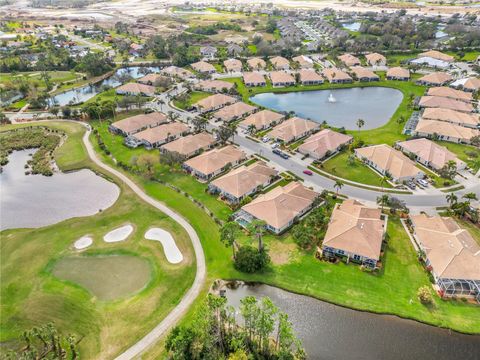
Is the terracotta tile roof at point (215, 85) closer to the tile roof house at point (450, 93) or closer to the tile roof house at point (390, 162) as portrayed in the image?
the tile roof house at point (390, 162)

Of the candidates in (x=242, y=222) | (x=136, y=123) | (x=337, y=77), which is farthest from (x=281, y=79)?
(x=242, y=222)

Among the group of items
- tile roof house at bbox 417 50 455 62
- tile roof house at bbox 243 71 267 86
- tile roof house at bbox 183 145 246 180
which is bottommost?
tile roof house at bbox 183 145 246 180

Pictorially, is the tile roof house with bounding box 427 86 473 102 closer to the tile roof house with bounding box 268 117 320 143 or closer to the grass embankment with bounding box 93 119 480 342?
the tile roof house with bounding box 268 117 320 143

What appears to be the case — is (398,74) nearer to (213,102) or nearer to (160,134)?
(213,102)

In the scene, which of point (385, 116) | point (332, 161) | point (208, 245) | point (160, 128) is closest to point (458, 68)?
point (385, 116)

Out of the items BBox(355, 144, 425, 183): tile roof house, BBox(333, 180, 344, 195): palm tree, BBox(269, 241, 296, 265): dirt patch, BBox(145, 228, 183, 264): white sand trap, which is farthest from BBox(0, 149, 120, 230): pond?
BBox(355, 144, 425, 183): tile roof house

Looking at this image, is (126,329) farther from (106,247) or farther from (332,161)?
(332,161)

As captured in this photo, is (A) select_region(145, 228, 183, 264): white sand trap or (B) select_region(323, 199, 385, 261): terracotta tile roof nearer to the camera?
(B) select_region(323, 199, 385, 261): terracotta tile roof
